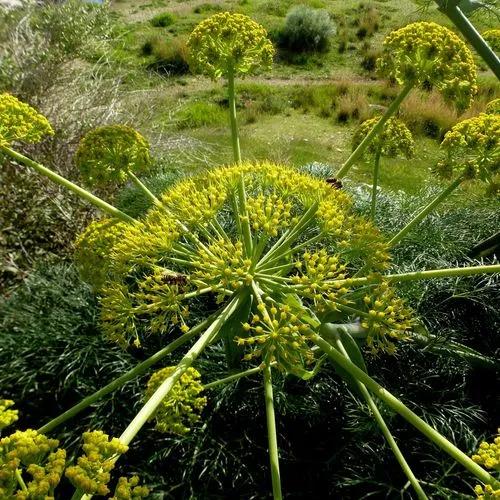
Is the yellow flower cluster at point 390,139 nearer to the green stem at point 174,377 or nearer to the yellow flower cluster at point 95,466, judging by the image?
the green stem at point 174,377

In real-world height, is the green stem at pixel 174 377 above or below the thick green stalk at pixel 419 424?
above

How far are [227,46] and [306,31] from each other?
55.7ft

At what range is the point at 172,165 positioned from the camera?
27.3 ft

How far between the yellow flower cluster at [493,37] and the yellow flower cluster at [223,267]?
2.20 metres

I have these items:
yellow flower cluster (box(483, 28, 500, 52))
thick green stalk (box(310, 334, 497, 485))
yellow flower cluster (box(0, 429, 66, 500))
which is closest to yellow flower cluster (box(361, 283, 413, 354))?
thick green stalk (box(310, 334, 497, 485))

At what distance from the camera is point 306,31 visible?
58.8ft

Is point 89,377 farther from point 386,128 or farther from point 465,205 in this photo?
point 465,205

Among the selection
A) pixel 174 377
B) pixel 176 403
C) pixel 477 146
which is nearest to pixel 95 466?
pixel 174 377

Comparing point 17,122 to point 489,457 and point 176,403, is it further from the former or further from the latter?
point 489,457

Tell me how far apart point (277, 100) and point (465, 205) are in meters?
10.1

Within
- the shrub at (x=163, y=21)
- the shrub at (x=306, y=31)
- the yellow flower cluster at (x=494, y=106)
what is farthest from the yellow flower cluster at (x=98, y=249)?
the shrub at (x=163, y=21)

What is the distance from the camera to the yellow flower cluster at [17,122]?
A: 226 cm

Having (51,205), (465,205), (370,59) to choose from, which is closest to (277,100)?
(370,59)

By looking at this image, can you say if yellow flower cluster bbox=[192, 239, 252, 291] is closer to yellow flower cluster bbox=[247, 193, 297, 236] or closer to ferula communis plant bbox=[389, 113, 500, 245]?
yellow flower cluster bbox=[247, 193, 297, 236]
